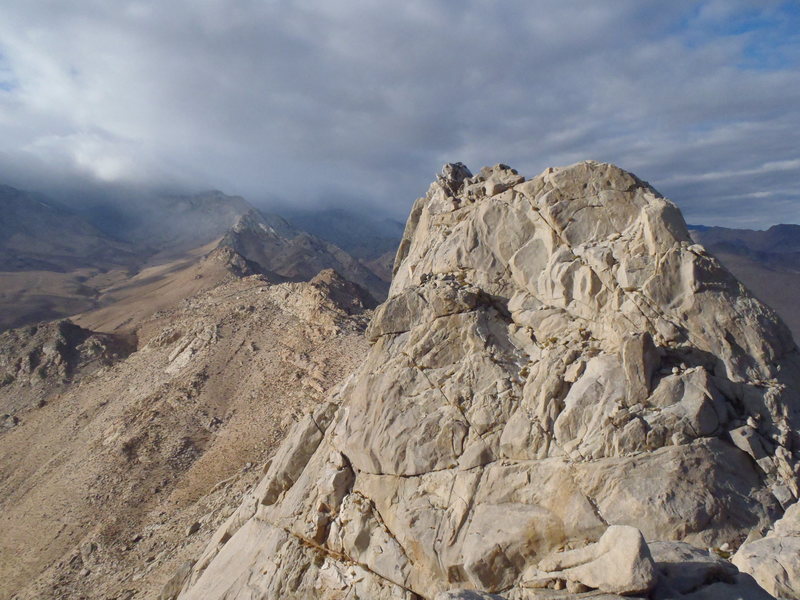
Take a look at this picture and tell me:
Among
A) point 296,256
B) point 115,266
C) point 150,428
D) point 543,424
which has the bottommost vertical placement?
point 115,266

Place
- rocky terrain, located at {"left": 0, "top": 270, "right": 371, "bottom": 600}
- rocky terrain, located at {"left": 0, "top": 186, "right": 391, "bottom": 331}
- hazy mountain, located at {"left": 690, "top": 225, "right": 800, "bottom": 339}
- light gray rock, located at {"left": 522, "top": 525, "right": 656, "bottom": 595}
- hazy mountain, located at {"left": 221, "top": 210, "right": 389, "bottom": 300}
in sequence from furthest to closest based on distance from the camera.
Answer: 1. hazy mountain, located at {"left": 221, "top": 210, "right": 389, "bottom": 300}
2. hazy mountain, located at {"left": 690, "top": 225, "right": 800, "bottom": 339}
3. rocky terrain, located at {"left": 0, "top": 186, "right": 391, "bottom": 331}
4. rocky terrain, located at {"left": 0, "top": 270, "right": 371, "bottom": 600}
5. light gray rock, located at {"left": 522, "top": 525, "right": 656, "bottom": 595}

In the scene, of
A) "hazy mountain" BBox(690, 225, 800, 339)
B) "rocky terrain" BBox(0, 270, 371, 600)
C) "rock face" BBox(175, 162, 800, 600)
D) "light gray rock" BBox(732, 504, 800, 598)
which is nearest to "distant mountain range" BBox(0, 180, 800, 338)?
"hazy mountain" BBox(690, 225, 800, 339)

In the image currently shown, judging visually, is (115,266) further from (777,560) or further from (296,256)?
(777,560)

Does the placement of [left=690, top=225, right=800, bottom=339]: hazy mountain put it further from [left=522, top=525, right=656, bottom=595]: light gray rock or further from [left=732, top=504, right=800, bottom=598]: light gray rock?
[left=522, top=525, right=656, bottom=595]: light gray rock

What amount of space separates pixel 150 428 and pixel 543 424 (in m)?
30.0

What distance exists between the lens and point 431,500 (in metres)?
12.0

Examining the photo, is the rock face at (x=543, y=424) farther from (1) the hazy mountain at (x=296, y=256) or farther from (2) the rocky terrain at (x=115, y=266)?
(1) the hazy mountain at (x=296, y=256)

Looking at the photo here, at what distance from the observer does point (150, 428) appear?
3381 centimetres

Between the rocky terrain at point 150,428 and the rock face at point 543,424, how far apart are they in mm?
10129

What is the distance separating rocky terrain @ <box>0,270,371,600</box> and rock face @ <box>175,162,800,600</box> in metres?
10.1

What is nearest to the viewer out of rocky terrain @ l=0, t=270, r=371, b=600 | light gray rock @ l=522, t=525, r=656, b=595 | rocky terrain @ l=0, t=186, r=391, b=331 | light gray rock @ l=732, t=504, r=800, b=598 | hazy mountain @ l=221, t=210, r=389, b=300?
light gray rock @ l=522, t=525, r=656, b=595

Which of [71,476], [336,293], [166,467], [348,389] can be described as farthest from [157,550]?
[336,293]

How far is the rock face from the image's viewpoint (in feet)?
32.6

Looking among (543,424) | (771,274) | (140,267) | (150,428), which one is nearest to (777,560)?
(543,424)
